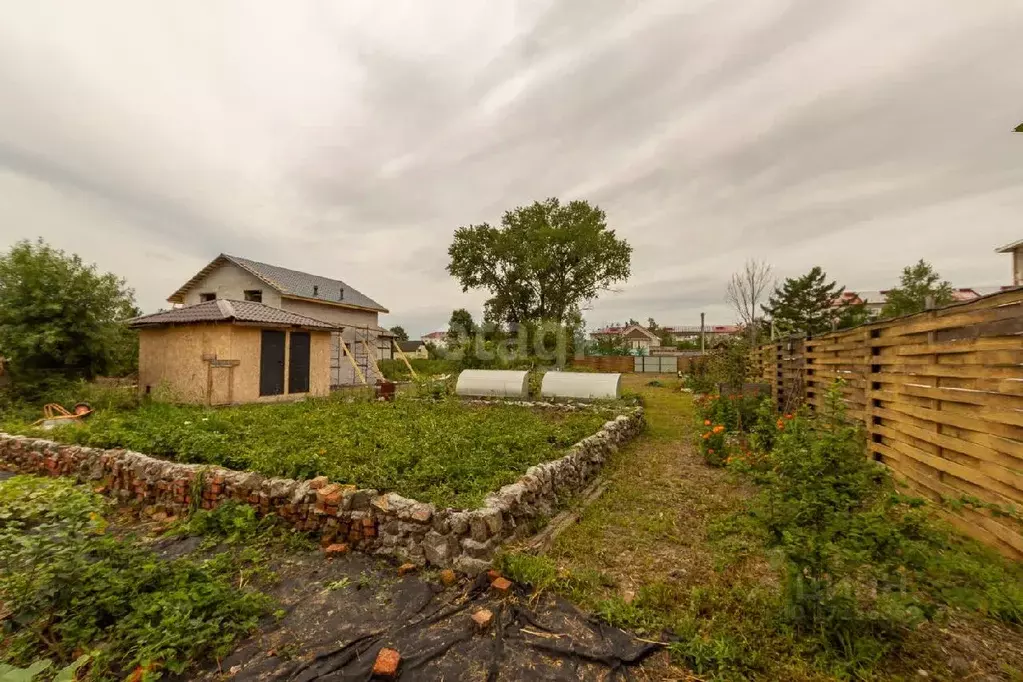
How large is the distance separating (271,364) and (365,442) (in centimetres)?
897

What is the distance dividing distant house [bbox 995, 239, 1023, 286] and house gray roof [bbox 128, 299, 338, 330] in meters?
26.8

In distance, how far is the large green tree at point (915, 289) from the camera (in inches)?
1074

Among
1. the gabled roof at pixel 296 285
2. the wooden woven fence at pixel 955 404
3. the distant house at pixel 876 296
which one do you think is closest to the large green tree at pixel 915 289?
the distant house at pixel 876 296

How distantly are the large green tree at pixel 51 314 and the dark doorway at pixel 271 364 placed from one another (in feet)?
13.5

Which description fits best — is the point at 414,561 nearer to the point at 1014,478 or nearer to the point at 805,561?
the point at 805,561

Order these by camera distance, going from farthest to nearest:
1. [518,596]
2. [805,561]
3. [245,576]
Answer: [245,576] < [518,596] < [805,561]

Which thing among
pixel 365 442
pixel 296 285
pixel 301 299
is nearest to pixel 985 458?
pixel 365 442

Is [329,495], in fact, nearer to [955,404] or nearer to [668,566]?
[668,566]

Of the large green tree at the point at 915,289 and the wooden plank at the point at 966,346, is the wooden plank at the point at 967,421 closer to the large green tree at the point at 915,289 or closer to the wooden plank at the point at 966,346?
the wooden plank at the point at 966,346

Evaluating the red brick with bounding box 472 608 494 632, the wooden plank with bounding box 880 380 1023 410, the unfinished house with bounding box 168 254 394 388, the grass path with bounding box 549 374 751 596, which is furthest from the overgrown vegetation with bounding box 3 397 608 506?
the unfinished house with bounding box 168 254 394 388

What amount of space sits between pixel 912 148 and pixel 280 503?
11677 millimetres

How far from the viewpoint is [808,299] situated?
2991cm

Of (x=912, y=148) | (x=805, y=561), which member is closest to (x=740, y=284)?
(x=912, y=148)

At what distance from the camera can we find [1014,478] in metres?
3.14
